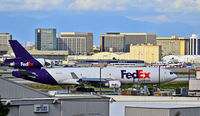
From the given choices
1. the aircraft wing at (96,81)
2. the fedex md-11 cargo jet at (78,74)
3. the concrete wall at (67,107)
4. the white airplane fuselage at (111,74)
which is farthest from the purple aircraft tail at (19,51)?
the concrete wall at (67,107)

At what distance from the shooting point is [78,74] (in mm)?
86312

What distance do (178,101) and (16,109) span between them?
17.8m

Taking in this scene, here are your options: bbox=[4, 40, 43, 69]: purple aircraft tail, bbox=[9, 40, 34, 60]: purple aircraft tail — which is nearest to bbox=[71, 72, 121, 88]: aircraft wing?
bbox=[4, 40, 43, 69]: purple aircraft tail

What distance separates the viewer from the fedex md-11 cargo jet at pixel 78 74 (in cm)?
8500

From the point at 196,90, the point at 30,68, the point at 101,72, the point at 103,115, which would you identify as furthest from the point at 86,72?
the point at 103,115

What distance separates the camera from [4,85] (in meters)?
33.4

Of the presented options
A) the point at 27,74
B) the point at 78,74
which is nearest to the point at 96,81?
the point at 78,74

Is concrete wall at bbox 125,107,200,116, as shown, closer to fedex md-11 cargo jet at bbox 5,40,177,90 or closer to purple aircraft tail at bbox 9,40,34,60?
fedex md-11 cargo jet at bbox 5,40,177,90

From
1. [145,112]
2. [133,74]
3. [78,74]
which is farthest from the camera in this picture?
[78,74]

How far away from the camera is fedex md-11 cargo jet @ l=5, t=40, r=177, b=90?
85.0 m

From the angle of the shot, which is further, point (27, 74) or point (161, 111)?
point (27, 74)

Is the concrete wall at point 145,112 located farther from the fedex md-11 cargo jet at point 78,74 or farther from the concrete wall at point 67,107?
the fedex md-11 cargo jet at point 78,74

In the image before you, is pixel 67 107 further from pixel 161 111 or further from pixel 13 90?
pixel 161 111

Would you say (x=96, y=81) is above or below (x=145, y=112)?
below
